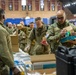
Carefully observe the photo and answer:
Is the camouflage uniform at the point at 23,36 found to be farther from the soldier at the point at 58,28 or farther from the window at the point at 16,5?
the window at the point at 16,5

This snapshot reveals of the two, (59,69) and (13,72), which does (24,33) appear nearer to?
(13,72)

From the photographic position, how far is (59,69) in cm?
194

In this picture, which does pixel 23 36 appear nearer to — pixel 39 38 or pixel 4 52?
pixel 39 38

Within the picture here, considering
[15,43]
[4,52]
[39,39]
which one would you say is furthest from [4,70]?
[39,39]

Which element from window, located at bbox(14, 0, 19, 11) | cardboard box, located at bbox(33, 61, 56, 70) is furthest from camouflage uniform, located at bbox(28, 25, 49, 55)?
window, located at bbox(14, 0, 19, 11)

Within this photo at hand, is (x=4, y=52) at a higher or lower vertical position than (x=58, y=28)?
lower

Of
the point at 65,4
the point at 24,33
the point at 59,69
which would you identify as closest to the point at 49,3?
the point at 65,4

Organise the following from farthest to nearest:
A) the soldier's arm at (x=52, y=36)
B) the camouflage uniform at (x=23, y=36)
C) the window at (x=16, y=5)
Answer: the window at (x=16, y=5), the camouflage uniform at (x=23, y=36), the soldier's arm at (x=52, y=36)

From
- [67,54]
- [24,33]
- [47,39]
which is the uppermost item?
[67,54]

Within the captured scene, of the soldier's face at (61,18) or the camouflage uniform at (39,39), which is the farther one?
the camouflage uniform at (39,39)

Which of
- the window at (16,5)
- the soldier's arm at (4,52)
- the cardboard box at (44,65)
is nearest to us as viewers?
the soldier's arm at (4,52)

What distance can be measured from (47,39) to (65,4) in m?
20.9

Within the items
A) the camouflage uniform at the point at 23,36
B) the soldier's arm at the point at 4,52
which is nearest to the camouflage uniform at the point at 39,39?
the soldier's arm at the point at 4,52

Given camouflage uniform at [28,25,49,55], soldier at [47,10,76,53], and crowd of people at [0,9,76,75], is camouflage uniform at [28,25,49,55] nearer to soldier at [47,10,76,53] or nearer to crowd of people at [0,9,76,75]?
crowd of people at [0,9,76,75]
